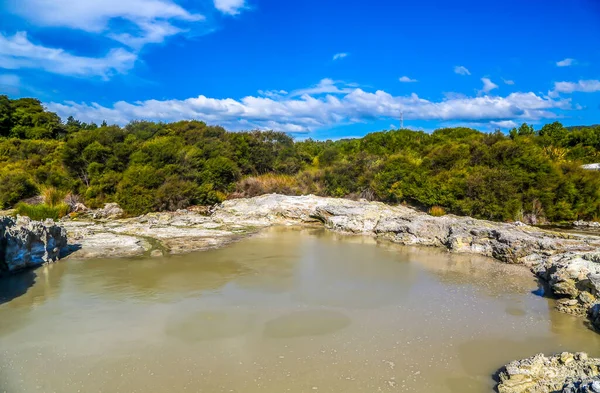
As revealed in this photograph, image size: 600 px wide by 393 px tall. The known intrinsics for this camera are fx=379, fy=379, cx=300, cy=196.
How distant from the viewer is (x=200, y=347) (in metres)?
7.30

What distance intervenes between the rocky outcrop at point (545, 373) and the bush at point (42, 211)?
2052cm

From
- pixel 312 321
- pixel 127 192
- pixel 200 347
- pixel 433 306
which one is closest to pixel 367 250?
pixel 433 306

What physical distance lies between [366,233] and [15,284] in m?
13.9

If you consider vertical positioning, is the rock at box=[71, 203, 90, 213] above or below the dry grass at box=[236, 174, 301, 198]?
below

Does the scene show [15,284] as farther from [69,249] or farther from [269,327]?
[269,327]

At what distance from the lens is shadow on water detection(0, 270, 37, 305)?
382 inches

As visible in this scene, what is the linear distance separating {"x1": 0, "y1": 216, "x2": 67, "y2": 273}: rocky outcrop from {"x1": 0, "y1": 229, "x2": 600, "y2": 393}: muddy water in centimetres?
58

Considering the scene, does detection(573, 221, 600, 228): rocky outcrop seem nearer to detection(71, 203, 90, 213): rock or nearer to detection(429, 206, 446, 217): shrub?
detection(429, 206, 446, 217): shrub

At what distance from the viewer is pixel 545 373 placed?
20.3 ft

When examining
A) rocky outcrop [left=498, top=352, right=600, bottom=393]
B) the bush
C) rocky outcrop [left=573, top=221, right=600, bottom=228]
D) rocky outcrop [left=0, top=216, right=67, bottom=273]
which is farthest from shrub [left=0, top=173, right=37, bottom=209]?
rocky outcrop [left=573, top=221, right=600, bottom=228]

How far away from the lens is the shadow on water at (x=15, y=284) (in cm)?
970

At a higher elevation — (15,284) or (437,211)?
(437,211)

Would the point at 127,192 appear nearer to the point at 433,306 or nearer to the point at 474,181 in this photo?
the point at 433,306

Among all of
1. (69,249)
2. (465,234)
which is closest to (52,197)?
(69,249)
